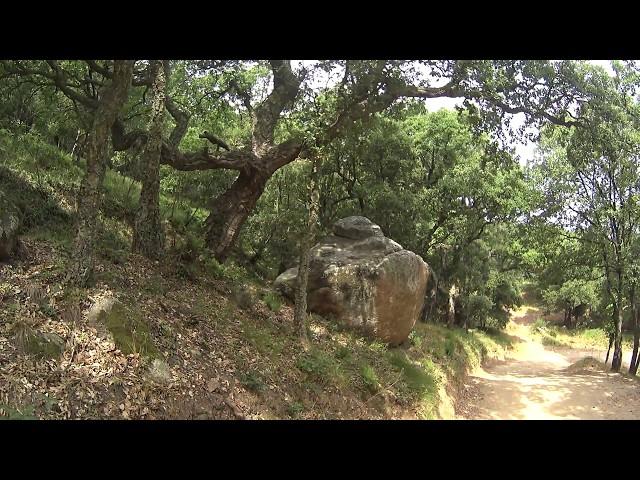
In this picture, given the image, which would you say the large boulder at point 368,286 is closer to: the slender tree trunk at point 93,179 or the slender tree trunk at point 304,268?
the slender tree trunk at point 304,268

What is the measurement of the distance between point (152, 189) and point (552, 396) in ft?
42.0

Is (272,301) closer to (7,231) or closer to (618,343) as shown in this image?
(7,231)

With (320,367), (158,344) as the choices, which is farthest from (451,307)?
(158,344)

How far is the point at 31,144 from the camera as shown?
46.0 feet

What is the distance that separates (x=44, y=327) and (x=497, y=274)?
28976mm

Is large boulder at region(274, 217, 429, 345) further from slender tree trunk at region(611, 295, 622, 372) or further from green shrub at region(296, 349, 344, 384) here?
slender tree trunk at region(611, 295, 622, 372)

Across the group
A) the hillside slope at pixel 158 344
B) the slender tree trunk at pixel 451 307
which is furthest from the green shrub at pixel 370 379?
the slender tree trunk at pixel 451 307

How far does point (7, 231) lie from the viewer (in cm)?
792

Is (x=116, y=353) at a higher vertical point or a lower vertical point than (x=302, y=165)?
lower

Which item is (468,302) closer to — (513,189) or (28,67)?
(513,189)

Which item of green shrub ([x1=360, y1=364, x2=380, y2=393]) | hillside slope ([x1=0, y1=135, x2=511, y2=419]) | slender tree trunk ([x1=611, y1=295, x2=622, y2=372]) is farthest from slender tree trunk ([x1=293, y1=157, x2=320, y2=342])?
slender tree trunk ([x1=611, y1=295, x2=622, y2=372])
